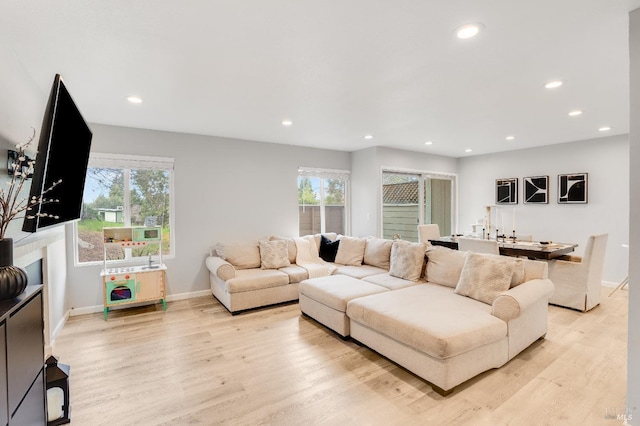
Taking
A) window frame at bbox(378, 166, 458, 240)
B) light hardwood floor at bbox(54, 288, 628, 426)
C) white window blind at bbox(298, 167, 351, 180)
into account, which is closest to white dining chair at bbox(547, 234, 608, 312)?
light hardwood floor at bbox(54, 288, 628, 426)

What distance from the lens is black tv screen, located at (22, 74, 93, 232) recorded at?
1688 millimetres

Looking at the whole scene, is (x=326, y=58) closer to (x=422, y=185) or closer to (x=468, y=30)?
(x=468, y=30)

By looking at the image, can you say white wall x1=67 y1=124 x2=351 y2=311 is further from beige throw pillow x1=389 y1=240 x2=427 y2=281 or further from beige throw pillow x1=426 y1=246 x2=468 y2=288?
beige throw pillow x1=426 y1=246 x2=468 y2=288

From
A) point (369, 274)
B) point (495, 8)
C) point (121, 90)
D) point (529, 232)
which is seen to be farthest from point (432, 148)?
point (121, 90)

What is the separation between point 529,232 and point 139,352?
257 inches

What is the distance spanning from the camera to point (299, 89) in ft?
9.43

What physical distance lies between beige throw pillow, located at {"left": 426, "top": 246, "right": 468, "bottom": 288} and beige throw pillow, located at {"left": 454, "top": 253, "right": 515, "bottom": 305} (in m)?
0.21

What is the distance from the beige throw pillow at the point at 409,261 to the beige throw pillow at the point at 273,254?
64.3 inches

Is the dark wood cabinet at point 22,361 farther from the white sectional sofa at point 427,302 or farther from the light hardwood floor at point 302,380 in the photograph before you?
the white sectional sofa at point 427,302

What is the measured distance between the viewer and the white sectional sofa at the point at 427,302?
229 centimetres

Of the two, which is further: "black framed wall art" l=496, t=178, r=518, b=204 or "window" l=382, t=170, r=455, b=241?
"window" l=382, t=170, r=455, b=241

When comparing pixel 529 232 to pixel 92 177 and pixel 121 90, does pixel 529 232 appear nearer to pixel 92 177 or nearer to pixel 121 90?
pixel 121 90

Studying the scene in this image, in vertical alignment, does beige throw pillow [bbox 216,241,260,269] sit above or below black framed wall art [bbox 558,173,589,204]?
below

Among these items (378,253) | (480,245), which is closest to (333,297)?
(378,253)
